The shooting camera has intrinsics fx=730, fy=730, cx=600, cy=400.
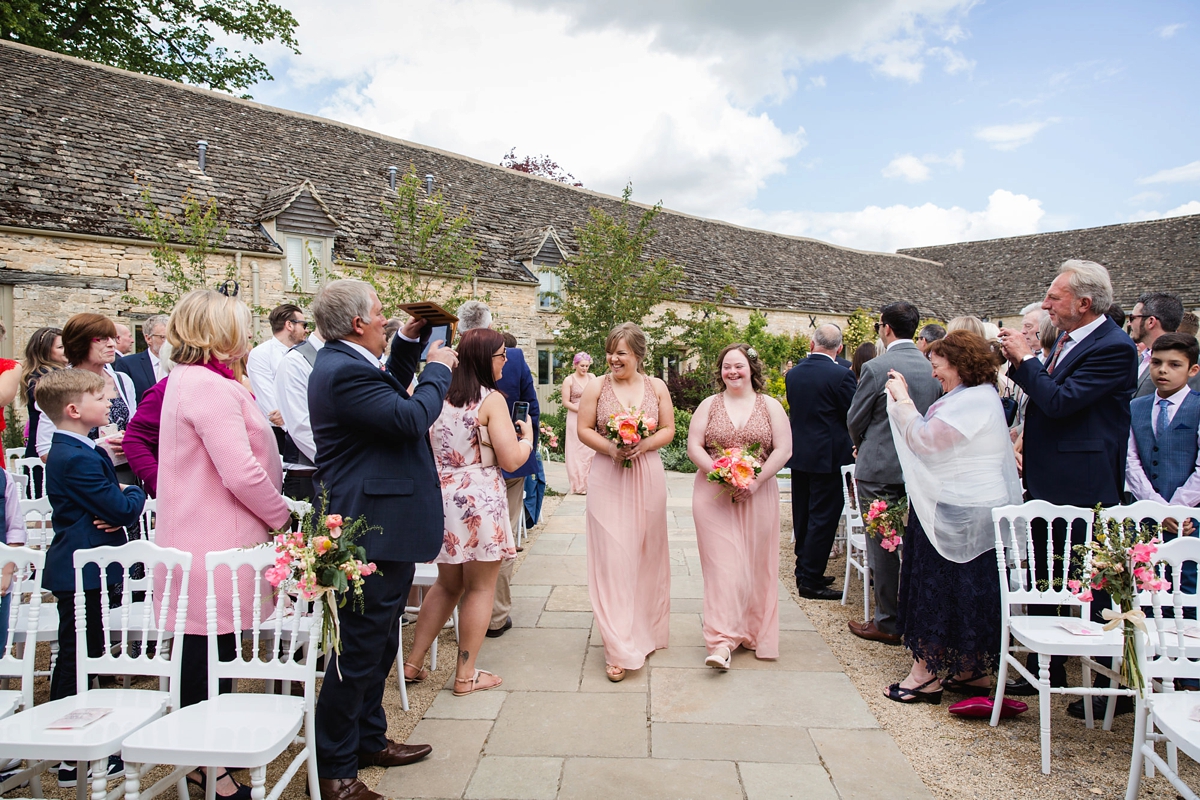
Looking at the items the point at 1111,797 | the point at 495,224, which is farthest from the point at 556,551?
the point at 495,224

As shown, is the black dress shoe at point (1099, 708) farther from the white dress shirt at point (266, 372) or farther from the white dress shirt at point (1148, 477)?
the white dress shirt at point (266, 372)

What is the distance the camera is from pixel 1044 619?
3656 mm

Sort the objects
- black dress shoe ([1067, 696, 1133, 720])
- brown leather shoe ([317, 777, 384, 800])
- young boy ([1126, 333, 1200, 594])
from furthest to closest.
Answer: young boy ([1126, 333, 1200, 594]), black dress shoe ([1067, 696, 1133, 720]), brown leather shoe ([317, 777, 384, 800])

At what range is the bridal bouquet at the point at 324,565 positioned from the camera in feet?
8.75

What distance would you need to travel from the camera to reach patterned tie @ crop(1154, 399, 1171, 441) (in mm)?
4340

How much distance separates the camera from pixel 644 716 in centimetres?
384

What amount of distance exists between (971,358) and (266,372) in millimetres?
4574

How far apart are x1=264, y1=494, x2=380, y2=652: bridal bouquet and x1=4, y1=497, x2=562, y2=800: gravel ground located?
838 mm

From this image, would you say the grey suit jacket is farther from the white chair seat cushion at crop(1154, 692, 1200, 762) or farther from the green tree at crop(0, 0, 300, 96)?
the green tree at crop(0, 0, 300, 96)

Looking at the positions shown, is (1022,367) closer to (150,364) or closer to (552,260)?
(150,364)

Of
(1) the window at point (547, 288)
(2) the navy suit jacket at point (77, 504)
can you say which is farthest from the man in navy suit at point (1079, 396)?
(1) the window at point (547, 288)

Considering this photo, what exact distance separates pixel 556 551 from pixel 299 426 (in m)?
3.46

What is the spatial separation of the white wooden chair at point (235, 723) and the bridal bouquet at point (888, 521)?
139 inches

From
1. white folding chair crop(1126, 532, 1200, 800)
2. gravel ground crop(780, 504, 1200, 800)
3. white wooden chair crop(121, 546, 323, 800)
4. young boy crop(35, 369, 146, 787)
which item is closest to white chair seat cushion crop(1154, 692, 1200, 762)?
white folding chair crop(1126, 532, 1200, 800)
